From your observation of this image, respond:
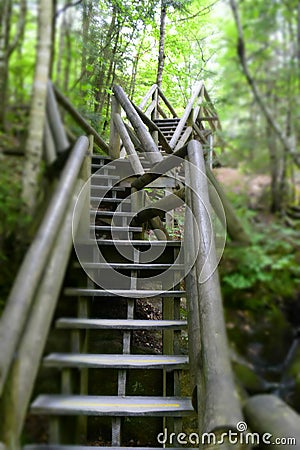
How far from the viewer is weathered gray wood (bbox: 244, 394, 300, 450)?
57 cm

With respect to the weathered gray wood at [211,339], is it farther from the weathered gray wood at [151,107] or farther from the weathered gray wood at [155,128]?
the weathered gray wood at [155,128]

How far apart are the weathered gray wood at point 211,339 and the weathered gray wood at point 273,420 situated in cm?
5

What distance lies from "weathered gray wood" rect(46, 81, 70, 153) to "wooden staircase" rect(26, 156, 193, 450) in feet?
1.09

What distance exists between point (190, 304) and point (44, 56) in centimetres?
116

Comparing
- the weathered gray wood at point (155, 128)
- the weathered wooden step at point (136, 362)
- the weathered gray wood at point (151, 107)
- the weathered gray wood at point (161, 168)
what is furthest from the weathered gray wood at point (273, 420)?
the weathered gray wood at point (155, 128)

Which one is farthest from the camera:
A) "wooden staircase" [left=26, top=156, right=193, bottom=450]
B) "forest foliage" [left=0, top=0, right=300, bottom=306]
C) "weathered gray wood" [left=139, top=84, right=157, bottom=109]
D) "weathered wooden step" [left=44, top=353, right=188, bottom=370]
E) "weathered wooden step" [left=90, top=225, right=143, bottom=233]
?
"weathered wooden step" [left=90, top=225, right=143, bottom=233]

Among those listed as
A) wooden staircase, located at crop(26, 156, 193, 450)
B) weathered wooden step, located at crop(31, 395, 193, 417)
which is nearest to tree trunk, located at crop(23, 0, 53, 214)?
wooden staircase, located at crop(26, 156, 193, 450)

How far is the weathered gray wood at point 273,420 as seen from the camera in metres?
0.57

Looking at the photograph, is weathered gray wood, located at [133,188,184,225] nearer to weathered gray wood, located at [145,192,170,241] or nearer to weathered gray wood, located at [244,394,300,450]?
weathered gray wood, located at [145,192,170,241]

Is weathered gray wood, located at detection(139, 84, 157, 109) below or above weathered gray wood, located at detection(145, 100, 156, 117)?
below

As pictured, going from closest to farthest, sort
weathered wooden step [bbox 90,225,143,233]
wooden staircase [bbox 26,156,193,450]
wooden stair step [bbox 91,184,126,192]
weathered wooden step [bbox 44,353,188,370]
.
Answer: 1. wooden staircase [bbox 26,156,193,450]
2. weathered wooden step [bbox 44,353,188,370]
3. weathered wooden step [bbox 90,225,143,233]
4. wooden stair step [bbox 91,184,126,192]

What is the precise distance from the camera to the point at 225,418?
714 millimetres

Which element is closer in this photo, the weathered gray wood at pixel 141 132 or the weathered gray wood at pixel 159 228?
the weathered gray wood at pixel 141 132

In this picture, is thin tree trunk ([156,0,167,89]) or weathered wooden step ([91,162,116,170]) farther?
weathered wooden step ([91,162,116,170])
